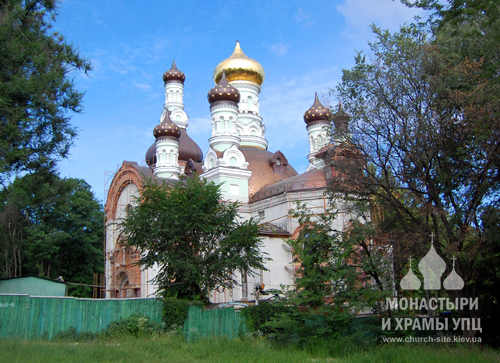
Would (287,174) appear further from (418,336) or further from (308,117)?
(418,336)

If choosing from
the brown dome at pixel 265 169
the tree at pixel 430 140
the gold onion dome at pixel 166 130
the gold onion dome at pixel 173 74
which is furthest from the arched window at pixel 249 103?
the tree at pixel 430 140

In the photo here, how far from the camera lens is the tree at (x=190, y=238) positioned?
17688 millimetres

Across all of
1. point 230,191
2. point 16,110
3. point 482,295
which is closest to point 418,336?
point 482,295

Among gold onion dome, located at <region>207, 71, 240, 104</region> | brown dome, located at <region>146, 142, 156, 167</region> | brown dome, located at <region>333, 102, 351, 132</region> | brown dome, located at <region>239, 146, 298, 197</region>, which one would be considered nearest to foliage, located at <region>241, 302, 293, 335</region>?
brown dome, located at <region>333, 102, 351, 132</region>

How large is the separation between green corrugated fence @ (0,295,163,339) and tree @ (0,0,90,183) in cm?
356

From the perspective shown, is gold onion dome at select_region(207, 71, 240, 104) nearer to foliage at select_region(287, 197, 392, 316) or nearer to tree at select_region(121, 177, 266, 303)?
tree at select_region(121, 177, 266, 303)

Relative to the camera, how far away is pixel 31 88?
12.5 metres

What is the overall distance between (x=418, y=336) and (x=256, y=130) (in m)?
25.9

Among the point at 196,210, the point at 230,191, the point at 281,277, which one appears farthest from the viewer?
the point at 230,191

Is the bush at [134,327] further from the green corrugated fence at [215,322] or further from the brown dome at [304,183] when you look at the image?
the brown dome at [304,183]

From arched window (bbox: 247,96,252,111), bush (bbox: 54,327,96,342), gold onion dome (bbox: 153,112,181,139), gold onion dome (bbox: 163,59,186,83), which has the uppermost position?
gold onion dome (bbox: 163,59,186,83)

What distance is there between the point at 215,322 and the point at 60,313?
424cm

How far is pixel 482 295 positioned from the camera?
14461 millimetres

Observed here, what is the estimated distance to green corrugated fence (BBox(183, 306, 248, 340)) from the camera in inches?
595
